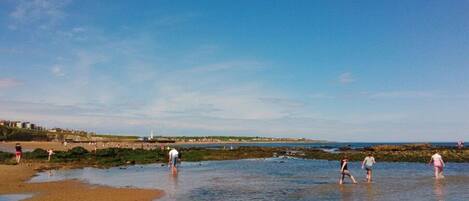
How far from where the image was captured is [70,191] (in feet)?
82.3

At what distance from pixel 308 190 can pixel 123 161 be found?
29873 mm

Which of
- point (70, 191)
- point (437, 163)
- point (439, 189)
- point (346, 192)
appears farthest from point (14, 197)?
point (437, 163)

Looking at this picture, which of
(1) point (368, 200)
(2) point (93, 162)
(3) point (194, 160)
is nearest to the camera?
(1) point (368, 200)

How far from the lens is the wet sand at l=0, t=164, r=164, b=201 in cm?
2273

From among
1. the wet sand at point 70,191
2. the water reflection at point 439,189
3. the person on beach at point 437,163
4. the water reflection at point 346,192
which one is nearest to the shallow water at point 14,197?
the wet sand at point 70,191

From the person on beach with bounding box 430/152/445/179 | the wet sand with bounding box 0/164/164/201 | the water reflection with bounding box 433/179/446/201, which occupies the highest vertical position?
the person on beach with bounding box 430/152/445/179

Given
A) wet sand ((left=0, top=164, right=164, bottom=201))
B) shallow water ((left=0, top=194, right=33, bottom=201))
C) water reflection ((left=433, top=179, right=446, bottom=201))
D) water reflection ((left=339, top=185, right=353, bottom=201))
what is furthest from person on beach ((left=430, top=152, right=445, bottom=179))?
shallow water ((left=0, top=194, right=33, bottom=201))

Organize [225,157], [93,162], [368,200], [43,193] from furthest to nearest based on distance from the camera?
[225,157]
[93,162]
[43,193]
[368,200]

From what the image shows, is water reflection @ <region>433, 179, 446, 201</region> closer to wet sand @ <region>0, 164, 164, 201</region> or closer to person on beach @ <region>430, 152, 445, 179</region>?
person on beach @ <region>430, 152, 445, 179</region>

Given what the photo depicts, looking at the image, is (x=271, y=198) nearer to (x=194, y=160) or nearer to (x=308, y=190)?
(x=308, y=190)

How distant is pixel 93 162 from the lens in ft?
163

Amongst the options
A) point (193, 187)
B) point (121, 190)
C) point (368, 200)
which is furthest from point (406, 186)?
point (121, 190)

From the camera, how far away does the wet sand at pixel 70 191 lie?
74.6 ft

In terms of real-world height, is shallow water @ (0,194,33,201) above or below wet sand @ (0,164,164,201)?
below
